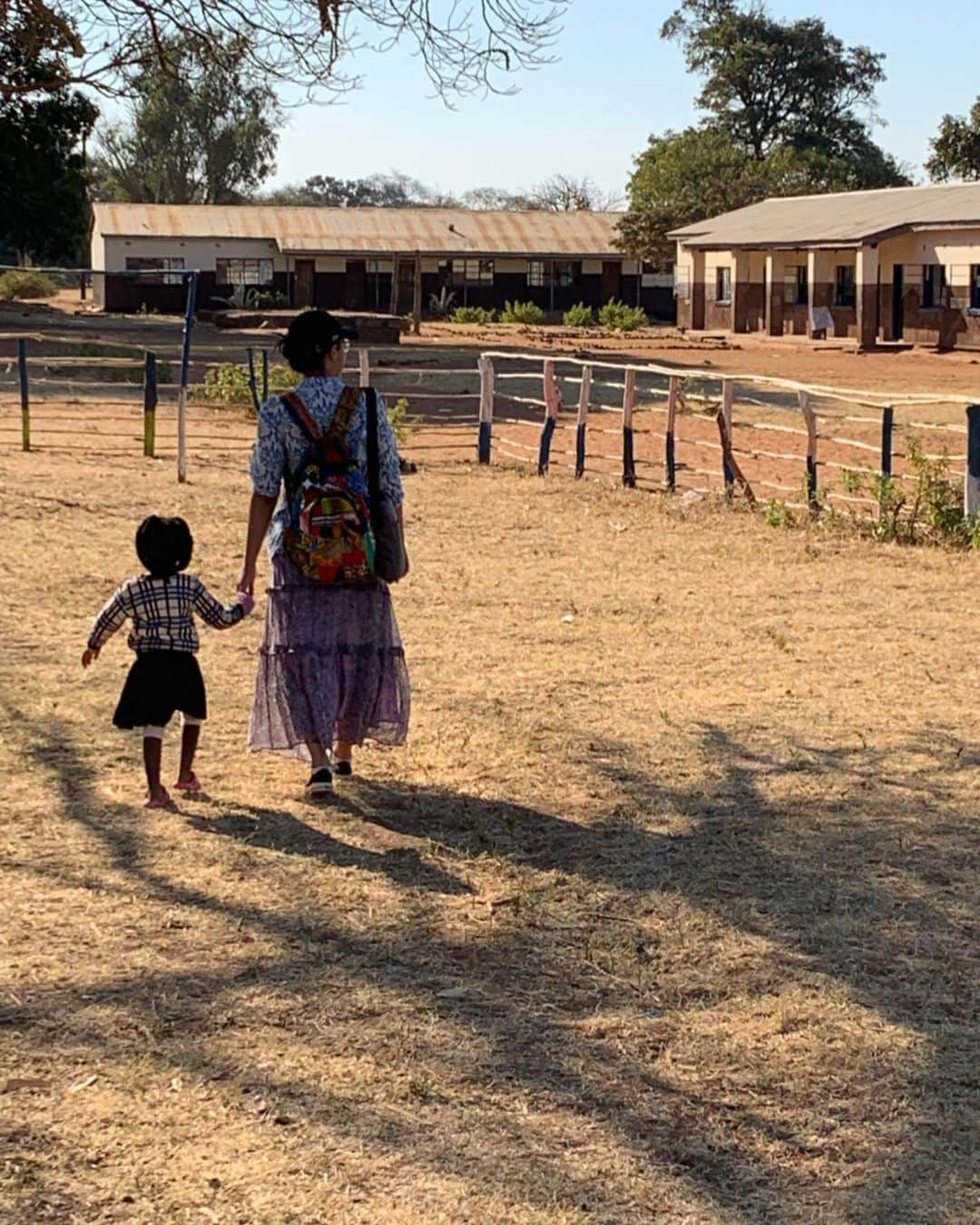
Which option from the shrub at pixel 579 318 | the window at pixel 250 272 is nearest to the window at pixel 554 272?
the shrub at pixel 579 318

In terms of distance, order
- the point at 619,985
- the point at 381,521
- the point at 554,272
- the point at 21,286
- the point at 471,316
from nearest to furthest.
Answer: the point at 619,985 < the point at 381,521 < the point at 471,316 < the point at 554,272 < the point at 21,286

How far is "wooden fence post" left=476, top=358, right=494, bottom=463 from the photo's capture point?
1698cm

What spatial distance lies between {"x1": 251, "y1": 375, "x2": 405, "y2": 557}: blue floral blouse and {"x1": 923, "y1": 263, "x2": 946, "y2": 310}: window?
127 feet

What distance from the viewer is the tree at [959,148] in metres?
64.6

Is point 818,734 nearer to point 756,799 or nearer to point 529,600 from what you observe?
point 756,799

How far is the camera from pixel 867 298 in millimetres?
43719

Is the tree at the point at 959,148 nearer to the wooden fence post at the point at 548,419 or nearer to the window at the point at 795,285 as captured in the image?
the window at the point at 795,285

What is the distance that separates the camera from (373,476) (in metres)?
5.74

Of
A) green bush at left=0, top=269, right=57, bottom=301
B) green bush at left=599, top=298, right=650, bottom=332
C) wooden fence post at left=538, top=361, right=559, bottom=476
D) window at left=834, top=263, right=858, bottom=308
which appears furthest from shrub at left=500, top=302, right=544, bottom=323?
wooden fence post at left=538, top=361, right=559, bottom=476

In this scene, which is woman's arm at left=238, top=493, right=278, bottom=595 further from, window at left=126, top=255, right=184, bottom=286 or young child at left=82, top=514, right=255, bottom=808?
window at left=126, top=255, right=184, bottom=286

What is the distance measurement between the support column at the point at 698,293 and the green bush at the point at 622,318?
5.86 feet

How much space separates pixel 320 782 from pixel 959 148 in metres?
63.2

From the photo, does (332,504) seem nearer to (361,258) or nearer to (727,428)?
(727,428)

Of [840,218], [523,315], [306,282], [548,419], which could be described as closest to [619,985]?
[548,419]
